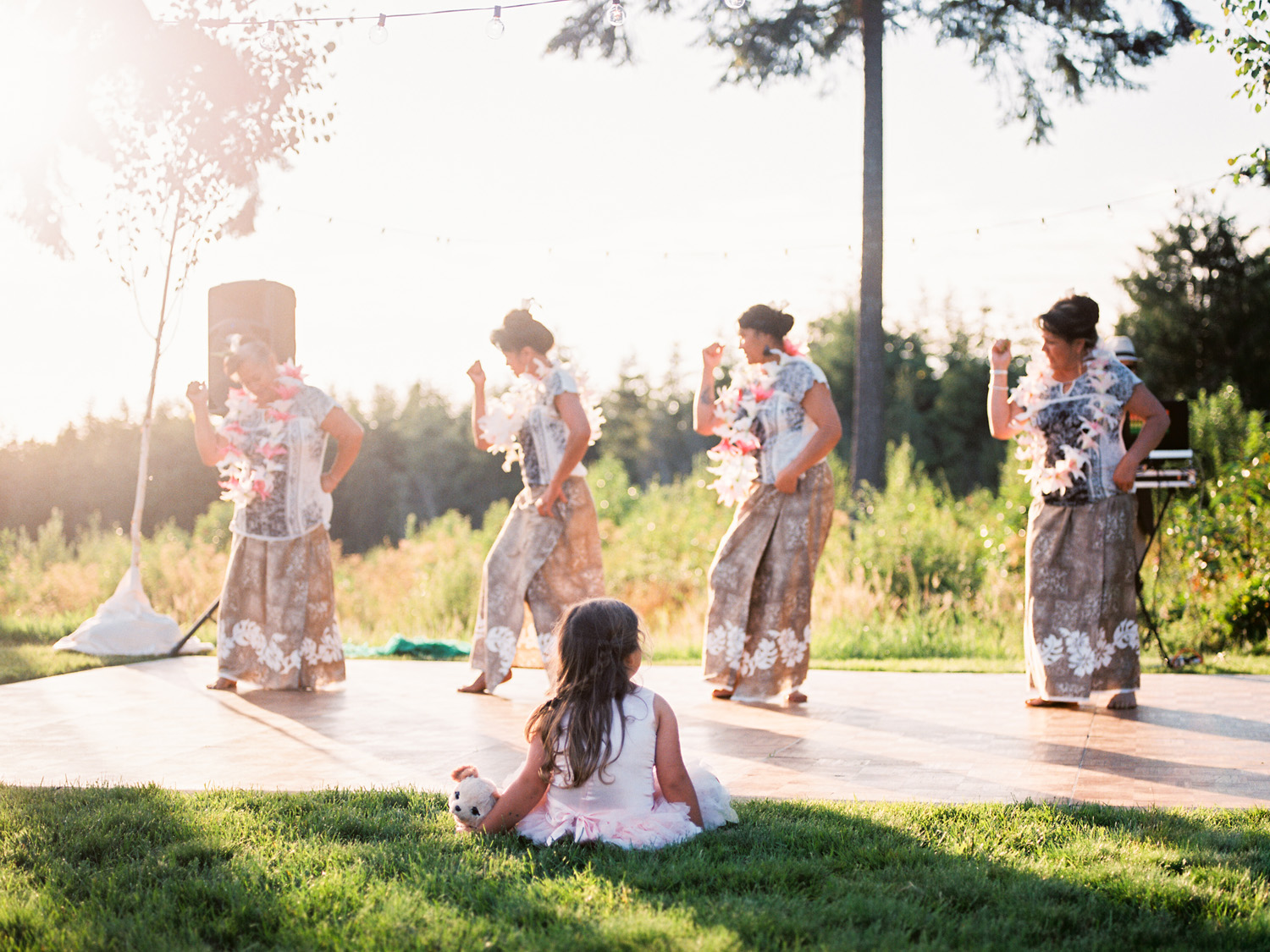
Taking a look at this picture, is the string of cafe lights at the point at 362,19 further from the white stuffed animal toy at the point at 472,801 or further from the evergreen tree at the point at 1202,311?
Answer: the evergreen tree at the point at 1202,311

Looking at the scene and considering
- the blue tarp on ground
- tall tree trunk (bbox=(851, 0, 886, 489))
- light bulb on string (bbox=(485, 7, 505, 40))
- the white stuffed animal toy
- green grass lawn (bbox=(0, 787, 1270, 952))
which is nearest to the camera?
green grass lawn (bbox=(0, 787, 1270, 952))

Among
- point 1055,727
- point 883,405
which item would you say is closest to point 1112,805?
point 1055,727

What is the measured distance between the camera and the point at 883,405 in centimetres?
1265

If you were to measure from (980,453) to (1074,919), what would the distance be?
30936 millimetres

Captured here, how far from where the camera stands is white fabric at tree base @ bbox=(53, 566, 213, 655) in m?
7.80

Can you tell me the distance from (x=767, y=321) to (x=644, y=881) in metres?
3.51

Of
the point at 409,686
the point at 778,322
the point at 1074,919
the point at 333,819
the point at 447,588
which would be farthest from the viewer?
the point at 447,588

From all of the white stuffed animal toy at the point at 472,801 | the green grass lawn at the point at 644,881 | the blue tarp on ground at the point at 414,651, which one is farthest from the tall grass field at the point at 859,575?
the white stuffed animal toy at the point at 472,801

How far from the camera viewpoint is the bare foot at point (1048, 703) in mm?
5436

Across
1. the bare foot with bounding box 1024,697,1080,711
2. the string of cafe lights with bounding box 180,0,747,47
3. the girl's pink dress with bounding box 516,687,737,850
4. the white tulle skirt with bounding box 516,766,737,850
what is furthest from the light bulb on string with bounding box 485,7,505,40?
the white tulle skirt with bounding box 516,766,737,850

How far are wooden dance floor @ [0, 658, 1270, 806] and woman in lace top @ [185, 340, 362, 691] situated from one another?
210mm

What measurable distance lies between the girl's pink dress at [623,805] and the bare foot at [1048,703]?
2.84 metres

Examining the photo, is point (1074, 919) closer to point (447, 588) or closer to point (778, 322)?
point (778, 322)

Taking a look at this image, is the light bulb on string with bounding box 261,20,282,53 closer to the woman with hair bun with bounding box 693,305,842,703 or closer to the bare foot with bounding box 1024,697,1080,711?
the woman with hair bun with bounding box 693,305,842,703
